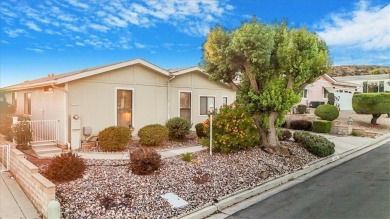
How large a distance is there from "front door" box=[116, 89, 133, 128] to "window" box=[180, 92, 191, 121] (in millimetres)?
3248

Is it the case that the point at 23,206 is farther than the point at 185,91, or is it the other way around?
the point at 185,91

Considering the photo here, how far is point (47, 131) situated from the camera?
12.1 metres

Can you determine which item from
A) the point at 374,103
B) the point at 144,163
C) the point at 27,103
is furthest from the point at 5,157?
the point at 374,103

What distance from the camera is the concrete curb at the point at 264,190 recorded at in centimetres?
648

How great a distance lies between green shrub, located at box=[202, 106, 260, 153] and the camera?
10.3m

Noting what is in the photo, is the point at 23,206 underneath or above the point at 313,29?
underneath

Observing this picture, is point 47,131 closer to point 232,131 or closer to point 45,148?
point 45,148

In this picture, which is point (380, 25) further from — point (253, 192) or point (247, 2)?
point (253, 192)

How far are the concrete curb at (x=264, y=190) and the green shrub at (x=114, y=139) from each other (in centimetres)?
517

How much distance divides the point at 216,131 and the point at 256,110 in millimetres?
2130

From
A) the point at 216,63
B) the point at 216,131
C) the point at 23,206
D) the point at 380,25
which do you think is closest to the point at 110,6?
the point at 216,63

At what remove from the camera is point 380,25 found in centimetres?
1025

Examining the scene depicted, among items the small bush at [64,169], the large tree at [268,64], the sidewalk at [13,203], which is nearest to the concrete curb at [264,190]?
the large tree at [268,64]

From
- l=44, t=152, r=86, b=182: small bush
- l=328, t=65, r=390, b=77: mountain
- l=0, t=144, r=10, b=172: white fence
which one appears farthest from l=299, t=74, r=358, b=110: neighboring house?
l=328, t=65, r=390, b=77: mountain
